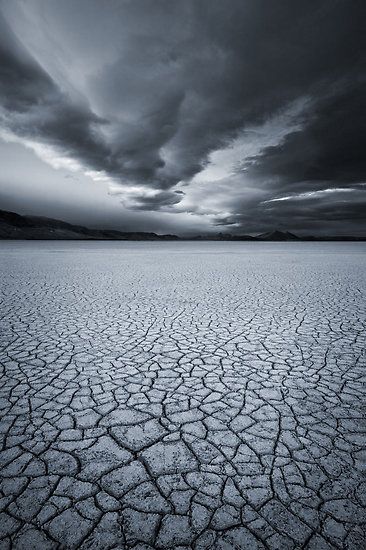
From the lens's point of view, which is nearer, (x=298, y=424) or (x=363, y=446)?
(x=363, y=446)

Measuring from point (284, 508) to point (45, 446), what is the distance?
1.77m

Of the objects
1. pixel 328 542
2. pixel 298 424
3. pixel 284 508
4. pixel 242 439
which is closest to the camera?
pixel 328 542

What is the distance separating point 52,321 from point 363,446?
5367 mm

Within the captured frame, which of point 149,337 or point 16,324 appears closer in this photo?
point 149,337

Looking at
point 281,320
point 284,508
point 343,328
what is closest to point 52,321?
point 281,320

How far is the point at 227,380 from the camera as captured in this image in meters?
3.41

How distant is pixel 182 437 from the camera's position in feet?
7.99

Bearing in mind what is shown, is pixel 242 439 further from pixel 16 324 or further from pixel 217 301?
pixel 217 301

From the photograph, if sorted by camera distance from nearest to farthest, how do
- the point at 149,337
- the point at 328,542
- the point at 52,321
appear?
the point at 328,542, the point at 149,337, the point at 52,321

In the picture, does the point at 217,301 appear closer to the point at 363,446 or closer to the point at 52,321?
the point at 52,321

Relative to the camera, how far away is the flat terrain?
5.53ft

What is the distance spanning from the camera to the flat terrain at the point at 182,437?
5.53 feet

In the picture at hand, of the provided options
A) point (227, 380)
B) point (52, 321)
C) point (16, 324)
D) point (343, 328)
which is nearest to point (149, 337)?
point (227, 380)

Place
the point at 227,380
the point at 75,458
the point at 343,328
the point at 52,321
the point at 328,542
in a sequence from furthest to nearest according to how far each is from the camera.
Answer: the point at 52,321, the point at 343,328, the point at 227,380, the point at 75,458, the point at 328,542
